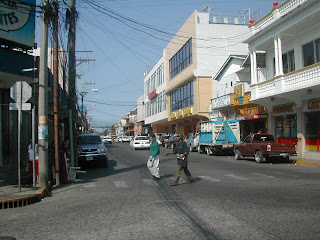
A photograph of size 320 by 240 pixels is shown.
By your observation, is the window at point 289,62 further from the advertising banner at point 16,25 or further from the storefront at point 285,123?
the advertising banner at point 16,25

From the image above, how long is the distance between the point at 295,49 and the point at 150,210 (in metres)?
16.9

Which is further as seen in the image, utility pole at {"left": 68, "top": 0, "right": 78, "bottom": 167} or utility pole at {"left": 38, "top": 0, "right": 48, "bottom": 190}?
utility pole at {"left": 68, "top": 0, "right": 78, "bottom": 167}

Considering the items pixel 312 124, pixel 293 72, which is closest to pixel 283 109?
pixel 312 124

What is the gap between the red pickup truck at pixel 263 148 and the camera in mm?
17094

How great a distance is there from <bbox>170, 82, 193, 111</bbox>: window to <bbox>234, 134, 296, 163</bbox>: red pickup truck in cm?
1911

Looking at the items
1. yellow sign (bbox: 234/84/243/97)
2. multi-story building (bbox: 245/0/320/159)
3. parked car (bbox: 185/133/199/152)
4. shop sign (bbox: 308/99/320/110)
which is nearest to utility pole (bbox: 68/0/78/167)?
multi-story building (bbox: 245/0/320/159)

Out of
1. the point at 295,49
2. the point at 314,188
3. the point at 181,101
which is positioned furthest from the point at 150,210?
the point at 181,101

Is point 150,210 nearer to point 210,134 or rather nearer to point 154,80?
point 210,134

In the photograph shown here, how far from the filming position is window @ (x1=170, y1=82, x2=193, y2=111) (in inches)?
1527

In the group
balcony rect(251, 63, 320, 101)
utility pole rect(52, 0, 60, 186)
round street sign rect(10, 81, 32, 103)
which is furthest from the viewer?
balcony rect(251, 63, 320, 101)

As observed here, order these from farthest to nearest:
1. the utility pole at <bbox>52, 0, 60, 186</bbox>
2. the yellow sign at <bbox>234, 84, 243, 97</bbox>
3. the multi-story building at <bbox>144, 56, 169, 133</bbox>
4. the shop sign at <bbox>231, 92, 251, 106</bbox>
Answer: the multi-story building at <bbox>144, 56, 169, 133</bbox> < the yellow sign at <bbox>234, 84, 243, 97</bbox> < the shop sign at <bbox>231, 92, 251, 106</bbox> < the utility pole at <bbox>52, 0, 60, 186</bbox>

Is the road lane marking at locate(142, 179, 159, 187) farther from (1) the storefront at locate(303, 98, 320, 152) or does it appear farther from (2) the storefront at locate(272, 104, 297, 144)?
(2) the storefront at locate(272, 104, 297, 144)

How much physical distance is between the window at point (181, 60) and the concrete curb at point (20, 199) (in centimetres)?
3103

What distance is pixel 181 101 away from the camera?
4278cm
